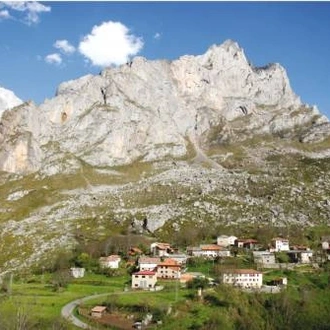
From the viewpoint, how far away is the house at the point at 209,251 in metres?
156

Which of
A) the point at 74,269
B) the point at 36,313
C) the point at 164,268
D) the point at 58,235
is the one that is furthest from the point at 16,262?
the point at 36,313

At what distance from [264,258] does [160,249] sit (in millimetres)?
28372

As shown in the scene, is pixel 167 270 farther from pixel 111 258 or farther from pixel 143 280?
pixel 111 258

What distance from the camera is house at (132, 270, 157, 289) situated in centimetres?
12775

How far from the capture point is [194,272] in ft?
463

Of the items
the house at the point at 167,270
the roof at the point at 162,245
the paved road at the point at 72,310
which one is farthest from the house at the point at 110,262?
the paved road at the point at 72,310

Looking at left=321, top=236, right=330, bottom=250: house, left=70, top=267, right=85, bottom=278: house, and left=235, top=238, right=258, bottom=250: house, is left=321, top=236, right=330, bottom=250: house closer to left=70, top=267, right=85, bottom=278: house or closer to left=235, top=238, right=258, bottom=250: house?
left=235, top=238, right=258, bottom=250: house

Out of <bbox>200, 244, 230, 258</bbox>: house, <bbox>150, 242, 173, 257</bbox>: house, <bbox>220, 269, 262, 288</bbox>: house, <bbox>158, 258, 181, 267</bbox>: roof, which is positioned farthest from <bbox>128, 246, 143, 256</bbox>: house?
<bbox>220, 269, 262, 288</bbox>: house

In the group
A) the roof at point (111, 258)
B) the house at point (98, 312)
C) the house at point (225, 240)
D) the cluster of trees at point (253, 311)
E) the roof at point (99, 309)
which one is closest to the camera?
the cluster of trees at point (253, 311)

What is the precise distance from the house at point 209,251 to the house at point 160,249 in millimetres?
6020

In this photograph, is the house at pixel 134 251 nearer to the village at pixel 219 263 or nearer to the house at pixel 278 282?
the village at pixel 219 263

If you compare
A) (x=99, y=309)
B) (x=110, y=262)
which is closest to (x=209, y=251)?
(x=110, y=262)

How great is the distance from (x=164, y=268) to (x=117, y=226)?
56.5 m

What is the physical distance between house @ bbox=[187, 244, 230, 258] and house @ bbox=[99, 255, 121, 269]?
21291mm
